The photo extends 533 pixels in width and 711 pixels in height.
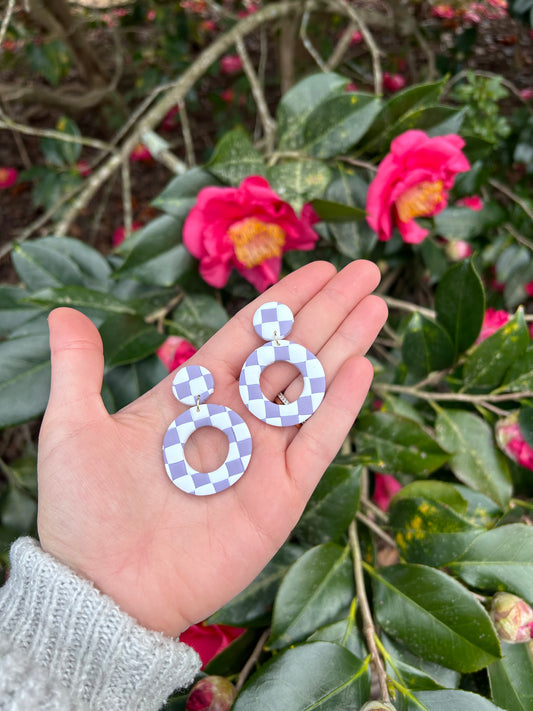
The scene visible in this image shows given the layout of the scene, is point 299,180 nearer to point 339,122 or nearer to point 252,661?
point 339,122

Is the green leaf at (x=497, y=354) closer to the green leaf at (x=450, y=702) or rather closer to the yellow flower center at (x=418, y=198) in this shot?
the yellow flower center at (x=418, y=198)

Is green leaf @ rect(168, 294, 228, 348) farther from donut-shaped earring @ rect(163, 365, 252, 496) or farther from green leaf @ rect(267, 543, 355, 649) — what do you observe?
green leaf @ rect(267, 543, 355, 649)

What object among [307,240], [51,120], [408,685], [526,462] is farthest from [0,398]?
[51,120]

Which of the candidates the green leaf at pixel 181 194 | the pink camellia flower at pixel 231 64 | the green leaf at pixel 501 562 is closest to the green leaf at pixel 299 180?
the green leaf at pixel 181 194

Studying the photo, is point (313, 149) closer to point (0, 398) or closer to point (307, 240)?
point (307, 240)

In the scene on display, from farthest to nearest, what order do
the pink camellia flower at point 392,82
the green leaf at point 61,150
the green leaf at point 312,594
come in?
the pink camellia flower at point 392,82, the green leaf at point 61,150, the green leaf at point 312,594

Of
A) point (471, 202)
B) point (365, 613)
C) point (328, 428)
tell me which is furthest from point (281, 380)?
point (471, 202)
